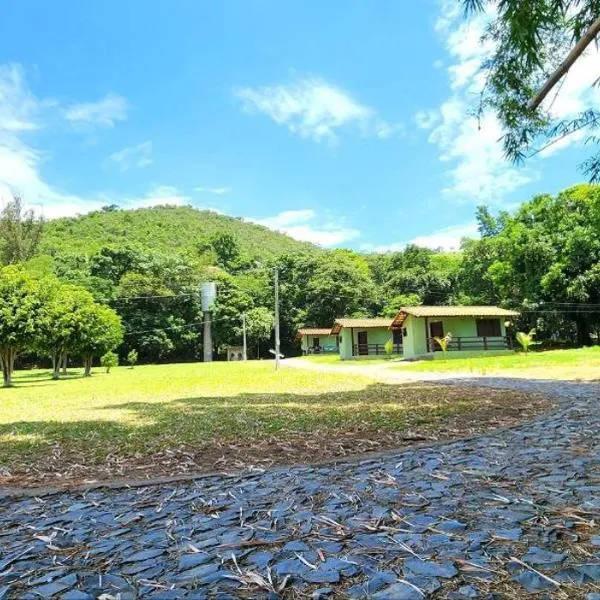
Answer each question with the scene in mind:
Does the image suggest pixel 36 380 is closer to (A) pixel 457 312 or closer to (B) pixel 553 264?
(A) pixel 457 312

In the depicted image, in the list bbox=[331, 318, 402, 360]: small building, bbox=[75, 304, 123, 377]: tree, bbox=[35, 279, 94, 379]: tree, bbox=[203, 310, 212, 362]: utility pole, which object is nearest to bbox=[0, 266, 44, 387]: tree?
bbox=[35, 279, 94, 379]: tree

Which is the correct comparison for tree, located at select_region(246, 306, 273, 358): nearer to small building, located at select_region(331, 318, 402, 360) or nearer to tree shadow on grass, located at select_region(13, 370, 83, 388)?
small building, located at select_region(331, 318, 402, 360)

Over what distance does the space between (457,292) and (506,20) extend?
130 feet

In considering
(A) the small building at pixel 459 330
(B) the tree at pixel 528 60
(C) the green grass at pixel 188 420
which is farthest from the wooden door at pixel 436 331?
(B) the tree at pixel 528 60

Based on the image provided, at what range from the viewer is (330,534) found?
106 inches

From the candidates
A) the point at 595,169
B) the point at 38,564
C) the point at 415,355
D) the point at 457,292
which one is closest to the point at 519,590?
the point at 38,564

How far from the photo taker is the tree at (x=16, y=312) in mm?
16000

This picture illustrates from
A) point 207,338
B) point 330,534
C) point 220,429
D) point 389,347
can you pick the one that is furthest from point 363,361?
point 330,534

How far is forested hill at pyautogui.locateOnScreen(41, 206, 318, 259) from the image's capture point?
169 feet

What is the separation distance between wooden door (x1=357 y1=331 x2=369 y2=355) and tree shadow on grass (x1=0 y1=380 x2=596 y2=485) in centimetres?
2605

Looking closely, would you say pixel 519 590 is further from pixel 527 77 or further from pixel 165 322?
pixel 165 322

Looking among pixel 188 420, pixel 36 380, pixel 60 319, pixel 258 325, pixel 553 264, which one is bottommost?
pixel 188 420

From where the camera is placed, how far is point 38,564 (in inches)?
98.7

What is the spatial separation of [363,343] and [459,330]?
8.55 meters
